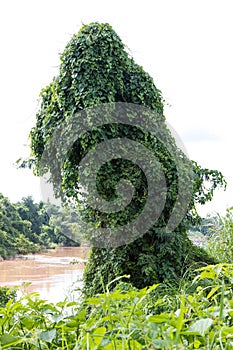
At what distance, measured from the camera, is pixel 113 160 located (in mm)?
3686

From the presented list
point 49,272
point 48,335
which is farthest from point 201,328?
point 49,272

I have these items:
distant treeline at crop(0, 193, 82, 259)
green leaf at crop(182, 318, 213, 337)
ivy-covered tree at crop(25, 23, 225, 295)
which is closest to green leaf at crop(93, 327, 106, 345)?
green leaf at crop(182, 318, 213, 337)

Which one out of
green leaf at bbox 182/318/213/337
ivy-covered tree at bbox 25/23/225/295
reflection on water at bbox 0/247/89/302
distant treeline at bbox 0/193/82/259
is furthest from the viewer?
distant treeline at bbox 0/193/82/259

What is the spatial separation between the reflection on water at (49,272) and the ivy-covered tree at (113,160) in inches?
17.9

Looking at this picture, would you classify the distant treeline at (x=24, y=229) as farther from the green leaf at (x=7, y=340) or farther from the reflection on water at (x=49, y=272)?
the green leaf at (x=7, y=340)

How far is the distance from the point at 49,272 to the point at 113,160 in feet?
10.2

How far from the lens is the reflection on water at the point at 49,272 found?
175 inches

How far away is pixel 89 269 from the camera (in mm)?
4129

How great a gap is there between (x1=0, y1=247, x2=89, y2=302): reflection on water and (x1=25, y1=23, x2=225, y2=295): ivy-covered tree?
454 millimetres

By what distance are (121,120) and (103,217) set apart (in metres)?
0.85

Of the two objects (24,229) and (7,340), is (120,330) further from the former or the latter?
(24,229)

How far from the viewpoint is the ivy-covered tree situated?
3662 mm

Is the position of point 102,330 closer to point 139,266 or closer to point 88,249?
point 139,266

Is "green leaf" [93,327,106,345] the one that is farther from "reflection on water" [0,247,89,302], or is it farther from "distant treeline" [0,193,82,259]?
"distant treeline" [0,193,82,259]
